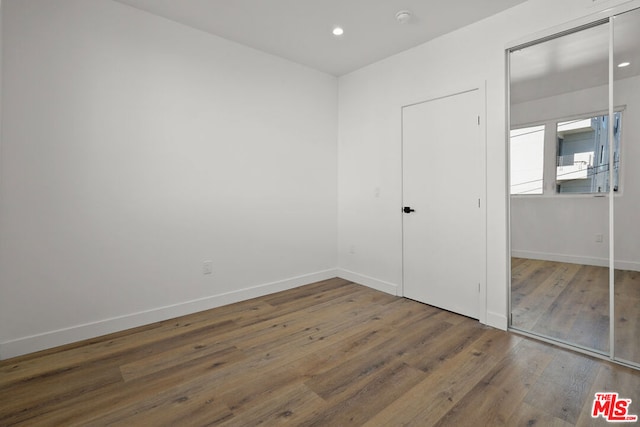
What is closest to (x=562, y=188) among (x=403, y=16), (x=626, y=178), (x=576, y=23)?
(x=626, y=178)

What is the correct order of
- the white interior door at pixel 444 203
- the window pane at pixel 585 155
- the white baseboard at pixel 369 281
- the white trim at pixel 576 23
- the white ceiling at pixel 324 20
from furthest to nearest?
1. the white baseboard at pixel 369 281
2. the white interior door at pixel 444 203
3. the white ceiling at pixel 324 20
4. the window pane at pixel 585 155
5. the white trim at pixel 576 23

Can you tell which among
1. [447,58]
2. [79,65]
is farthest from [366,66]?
[79,65]

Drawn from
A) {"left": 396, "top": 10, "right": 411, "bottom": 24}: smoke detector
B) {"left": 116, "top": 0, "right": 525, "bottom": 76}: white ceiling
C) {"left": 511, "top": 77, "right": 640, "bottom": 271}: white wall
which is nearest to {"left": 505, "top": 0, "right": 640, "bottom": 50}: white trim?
{"left": 116, "top": 0, "right": 525, "bottom": 76}: white ceiling

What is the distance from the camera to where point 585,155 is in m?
2.39

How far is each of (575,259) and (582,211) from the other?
1.41 ft

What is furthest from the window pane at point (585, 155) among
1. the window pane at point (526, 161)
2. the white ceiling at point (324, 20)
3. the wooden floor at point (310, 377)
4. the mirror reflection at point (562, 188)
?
the wooden floor at point (310, 377)

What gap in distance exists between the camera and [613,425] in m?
1.56

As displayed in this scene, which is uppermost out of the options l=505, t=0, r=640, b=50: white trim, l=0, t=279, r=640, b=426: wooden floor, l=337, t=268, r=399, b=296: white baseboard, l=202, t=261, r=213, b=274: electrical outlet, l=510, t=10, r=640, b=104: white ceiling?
l=505, t=0, r=640, b=50: white trim

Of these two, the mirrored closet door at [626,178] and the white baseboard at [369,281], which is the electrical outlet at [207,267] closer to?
the white baseboard at [369,281]

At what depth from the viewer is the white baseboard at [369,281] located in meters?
3.63

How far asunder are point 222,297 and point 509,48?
142 inches

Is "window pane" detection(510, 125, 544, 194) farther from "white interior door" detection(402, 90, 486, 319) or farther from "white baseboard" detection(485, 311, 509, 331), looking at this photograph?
"white baseboard" detection(485, 311, 509, 331)

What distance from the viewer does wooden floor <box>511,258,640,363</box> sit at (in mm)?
2156

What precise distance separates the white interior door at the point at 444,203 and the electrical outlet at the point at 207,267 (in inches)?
85.1
